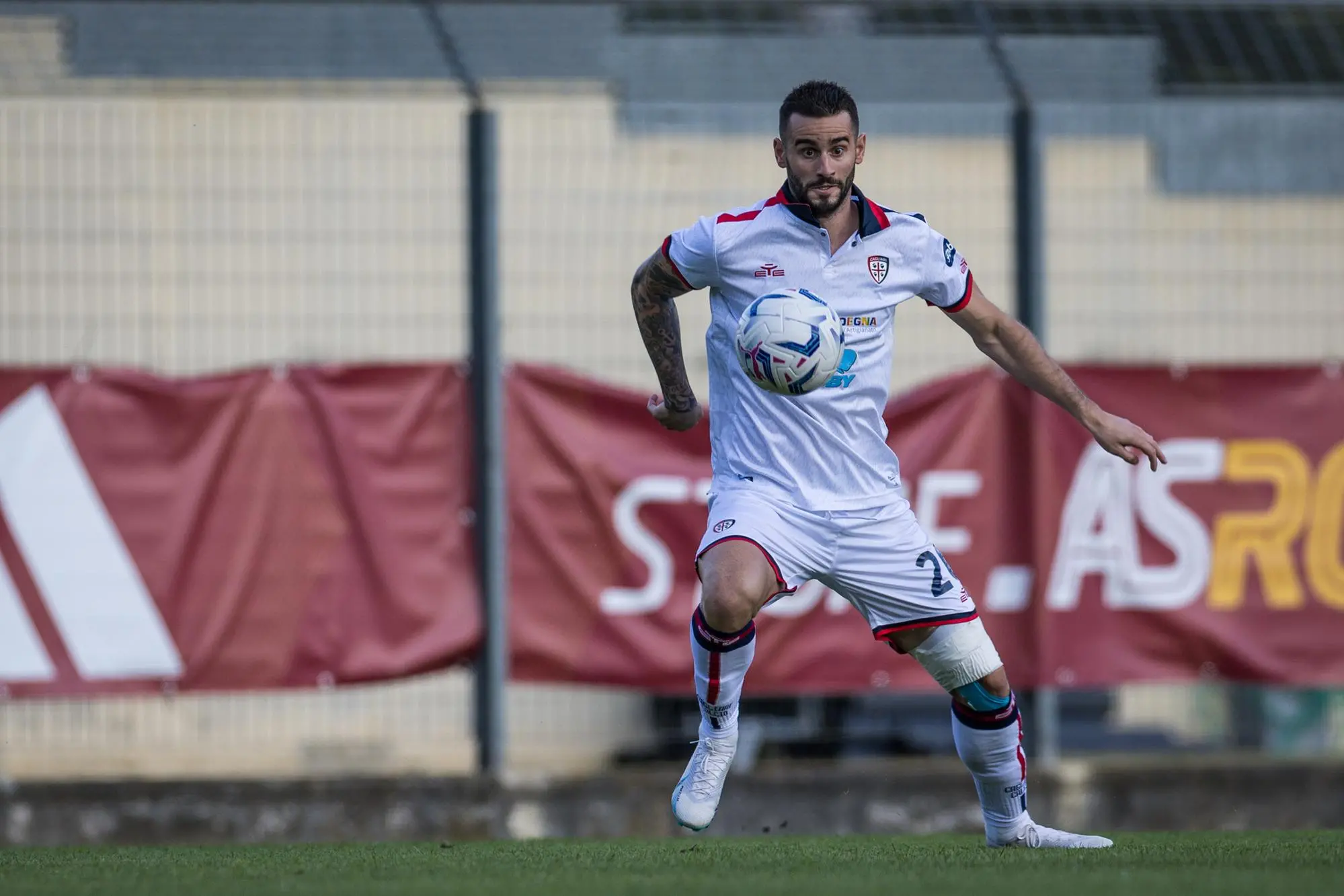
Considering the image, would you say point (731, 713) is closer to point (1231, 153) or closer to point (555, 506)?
point (555, 506)

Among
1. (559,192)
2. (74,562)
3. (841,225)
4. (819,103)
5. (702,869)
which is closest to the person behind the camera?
(702,869)

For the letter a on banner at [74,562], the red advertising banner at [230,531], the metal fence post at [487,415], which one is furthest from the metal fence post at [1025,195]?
the letter a on banner at [74,562]

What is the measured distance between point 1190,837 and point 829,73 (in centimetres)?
423

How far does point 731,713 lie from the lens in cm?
593

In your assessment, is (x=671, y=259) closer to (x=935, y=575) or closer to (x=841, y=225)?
(x=841, y=225)

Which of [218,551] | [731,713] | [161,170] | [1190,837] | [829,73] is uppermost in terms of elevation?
[829,73]

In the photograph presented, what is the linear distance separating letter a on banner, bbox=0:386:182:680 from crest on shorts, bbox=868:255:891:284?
4.39 m

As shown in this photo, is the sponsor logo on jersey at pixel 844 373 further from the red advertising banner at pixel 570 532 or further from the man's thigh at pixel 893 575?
the red advertising banner at pixel 570 532

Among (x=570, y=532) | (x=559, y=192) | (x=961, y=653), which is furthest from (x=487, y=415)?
(x=961, y=653)

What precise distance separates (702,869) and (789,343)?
1.58 m

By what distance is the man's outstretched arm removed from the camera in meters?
6.04

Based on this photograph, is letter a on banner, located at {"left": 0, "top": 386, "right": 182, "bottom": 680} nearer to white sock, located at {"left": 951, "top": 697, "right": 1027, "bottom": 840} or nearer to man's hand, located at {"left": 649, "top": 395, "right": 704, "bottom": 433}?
man's hand, located at {"left": 649, "top": 395, "right": 704, "bottom": 433}

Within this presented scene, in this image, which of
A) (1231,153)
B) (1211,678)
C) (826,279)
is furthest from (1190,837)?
(1231,153)

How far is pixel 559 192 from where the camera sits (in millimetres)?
9266
